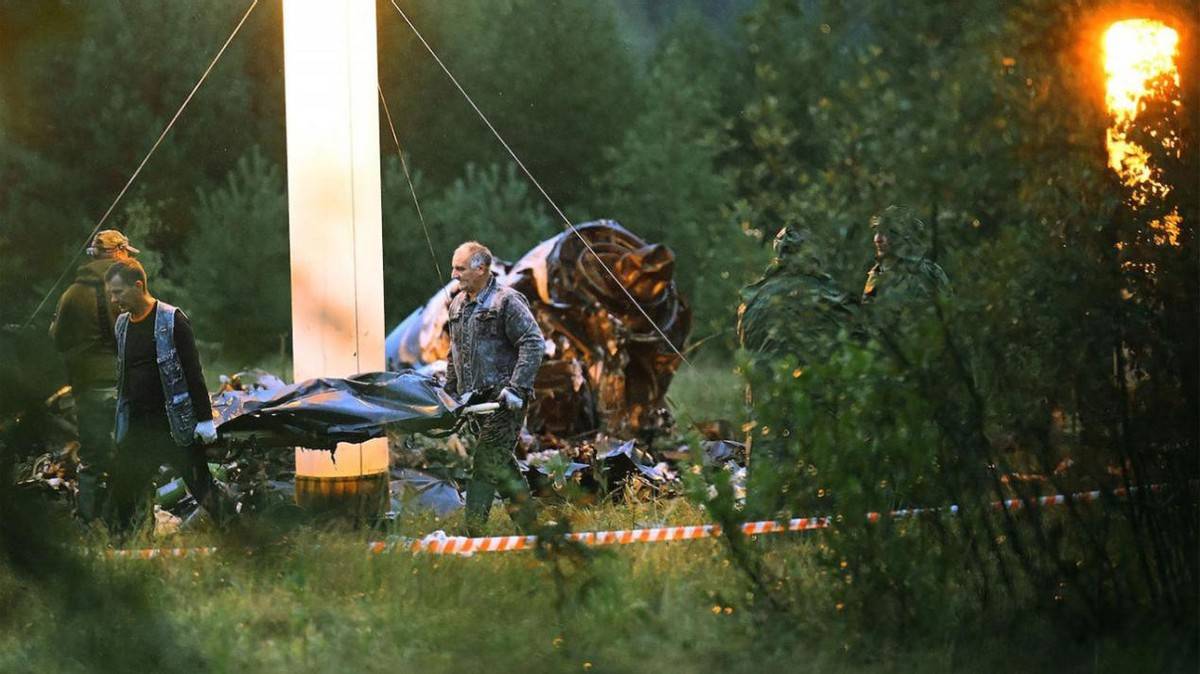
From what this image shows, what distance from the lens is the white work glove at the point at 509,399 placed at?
31.2 ft

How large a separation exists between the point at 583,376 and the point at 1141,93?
8.45m

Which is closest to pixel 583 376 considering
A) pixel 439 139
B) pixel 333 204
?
pixel 333 204

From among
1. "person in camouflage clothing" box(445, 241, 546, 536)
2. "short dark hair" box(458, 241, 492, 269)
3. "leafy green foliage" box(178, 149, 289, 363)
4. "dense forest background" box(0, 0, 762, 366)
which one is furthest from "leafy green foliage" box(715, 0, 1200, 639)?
"leafy green foliage" box(178, 149, 289, 363)

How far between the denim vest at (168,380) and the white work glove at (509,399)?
5.69ft

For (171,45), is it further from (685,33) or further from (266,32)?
(685,33)

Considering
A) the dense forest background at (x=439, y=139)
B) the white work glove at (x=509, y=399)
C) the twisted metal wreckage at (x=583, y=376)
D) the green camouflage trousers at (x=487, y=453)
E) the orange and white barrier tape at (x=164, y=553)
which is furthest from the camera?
the dense forest background at (x=439, y=139)

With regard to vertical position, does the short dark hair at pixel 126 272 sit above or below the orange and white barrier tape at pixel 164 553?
above

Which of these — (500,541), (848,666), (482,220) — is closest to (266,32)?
(482,220)

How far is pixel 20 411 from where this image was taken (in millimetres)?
4812

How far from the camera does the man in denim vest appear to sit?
29.4ft

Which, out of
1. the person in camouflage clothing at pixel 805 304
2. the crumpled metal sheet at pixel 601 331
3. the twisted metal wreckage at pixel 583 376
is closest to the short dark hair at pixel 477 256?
the twisted metal wreckage at pixel 583 376

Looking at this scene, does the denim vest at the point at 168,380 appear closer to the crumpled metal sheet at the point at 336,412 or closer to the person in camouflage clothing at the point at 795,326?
the crumpled metal sheet at the point at 336,412

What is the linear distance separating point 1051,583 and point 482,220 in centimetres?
2418

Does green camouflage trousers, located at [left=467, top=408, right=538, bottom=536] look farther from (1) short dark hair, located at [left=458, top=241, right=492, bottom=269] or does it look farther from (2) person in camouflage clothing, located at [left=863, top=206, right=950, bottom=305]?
(2) person in camouflage clothing, located at [left=863, top=206, right=950, bottom=305]
